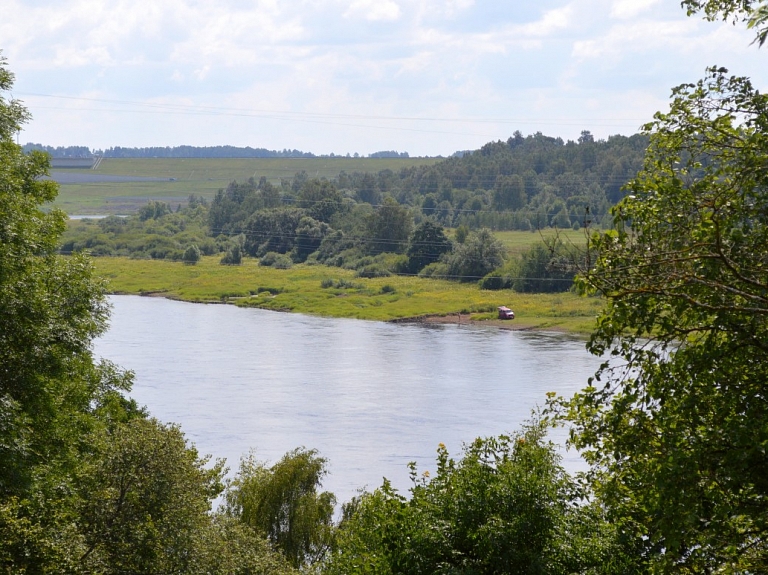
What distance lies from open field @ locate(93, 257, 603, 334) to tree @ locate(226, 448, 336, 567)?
140 feet

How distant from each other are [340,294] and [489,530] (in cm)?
7177

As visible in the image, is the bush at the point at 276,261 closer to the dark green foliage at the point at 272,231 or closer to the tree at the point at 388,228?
the dark green foliage at the point at 272,231

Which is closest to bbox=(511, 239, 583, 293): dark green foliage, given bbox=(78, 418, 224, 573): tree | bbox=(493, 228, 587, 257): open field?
bbox=(493, 228, 587, 257): open field

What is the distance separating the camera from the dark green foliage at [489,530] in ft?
34.1

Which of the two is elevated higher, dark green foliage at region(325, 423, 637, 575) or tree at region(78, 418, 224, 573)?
dark green foliage at region(325, 423, 637, 575)

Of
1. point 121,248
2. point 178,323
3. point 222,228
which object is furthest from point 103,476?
point 222,228

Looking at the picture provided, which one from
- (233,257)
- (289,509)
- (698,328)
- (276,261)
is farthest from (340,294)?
(698,328)

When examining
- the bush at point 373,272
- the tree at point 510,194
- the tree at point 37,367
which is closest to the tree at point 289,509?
the tree at point 37,367

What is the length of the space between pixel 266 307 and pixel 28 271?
6222cm

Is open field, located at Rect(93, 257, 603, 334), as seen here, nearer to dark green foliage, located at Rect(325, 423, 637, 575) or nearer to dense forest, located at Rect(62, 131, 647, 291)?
dense forest, located at Rect(62, 131, 647, 291)

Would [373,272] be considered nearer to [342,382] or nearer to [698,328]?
[342,382]

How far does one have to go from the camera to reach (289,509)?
22.5 m

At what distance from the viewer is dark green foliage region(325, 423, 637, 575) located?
34.1ft

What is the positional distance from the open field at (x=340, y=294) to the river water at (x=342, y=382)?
4.55 m
